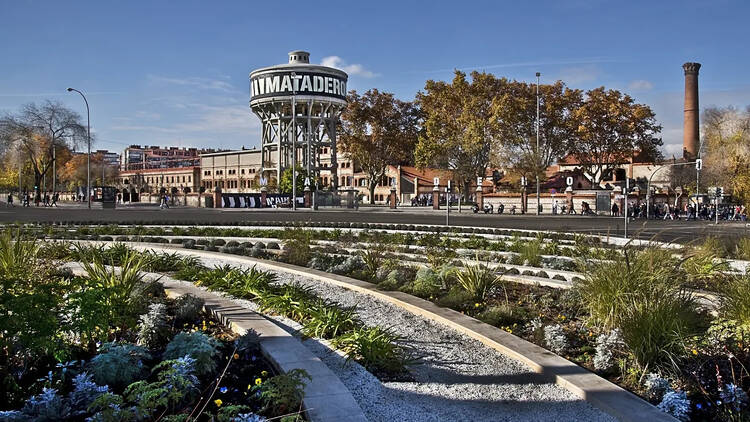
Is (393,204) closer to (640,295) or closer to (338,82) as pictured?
(338,82)

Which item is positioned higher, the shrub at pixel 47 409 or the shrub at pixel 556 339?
the shrub at pixel 47 409

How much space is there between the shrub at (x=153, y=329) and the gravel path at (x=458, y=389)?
1.44 meters

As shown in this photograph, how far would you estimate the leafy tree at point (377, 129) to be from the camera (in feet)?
233

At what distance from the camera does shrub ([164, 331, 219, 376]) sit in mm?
4504

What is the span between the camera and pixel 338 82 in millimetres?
72812

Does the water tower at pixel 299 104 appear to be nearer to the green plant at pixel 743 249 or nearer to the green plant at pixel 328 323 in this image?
the green plant at pixel 743 249

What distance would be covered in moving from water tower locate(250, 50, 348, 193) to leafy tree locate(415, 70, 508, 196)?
18.1 metres

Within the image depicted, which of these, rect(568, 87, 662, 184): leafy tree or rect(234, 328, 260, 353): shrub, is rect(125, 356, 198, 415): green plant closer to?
rect(234, 328, 260, 353): shrub

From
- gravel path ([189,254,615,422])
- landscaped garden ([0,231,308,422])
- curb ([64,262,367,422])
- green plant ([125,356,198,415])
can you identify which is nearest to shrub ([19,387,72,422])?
landscaped garden ([0,231,308,422])

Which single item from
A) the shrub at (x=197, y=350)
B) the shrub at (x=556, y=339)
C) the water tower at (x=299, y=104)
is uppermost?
the water tower at (x=299, y=104)

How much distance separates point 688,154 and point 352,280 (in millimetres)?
74338

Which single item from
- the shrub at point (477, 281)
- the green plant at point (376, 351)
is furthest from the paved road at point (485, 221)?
the green plant at point (376, 351)

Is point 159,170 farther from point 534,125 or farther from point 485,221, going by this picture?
point 485,221

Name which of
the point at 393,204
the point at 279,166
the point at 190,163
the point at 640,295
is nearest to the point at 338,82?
the point at 279,166
